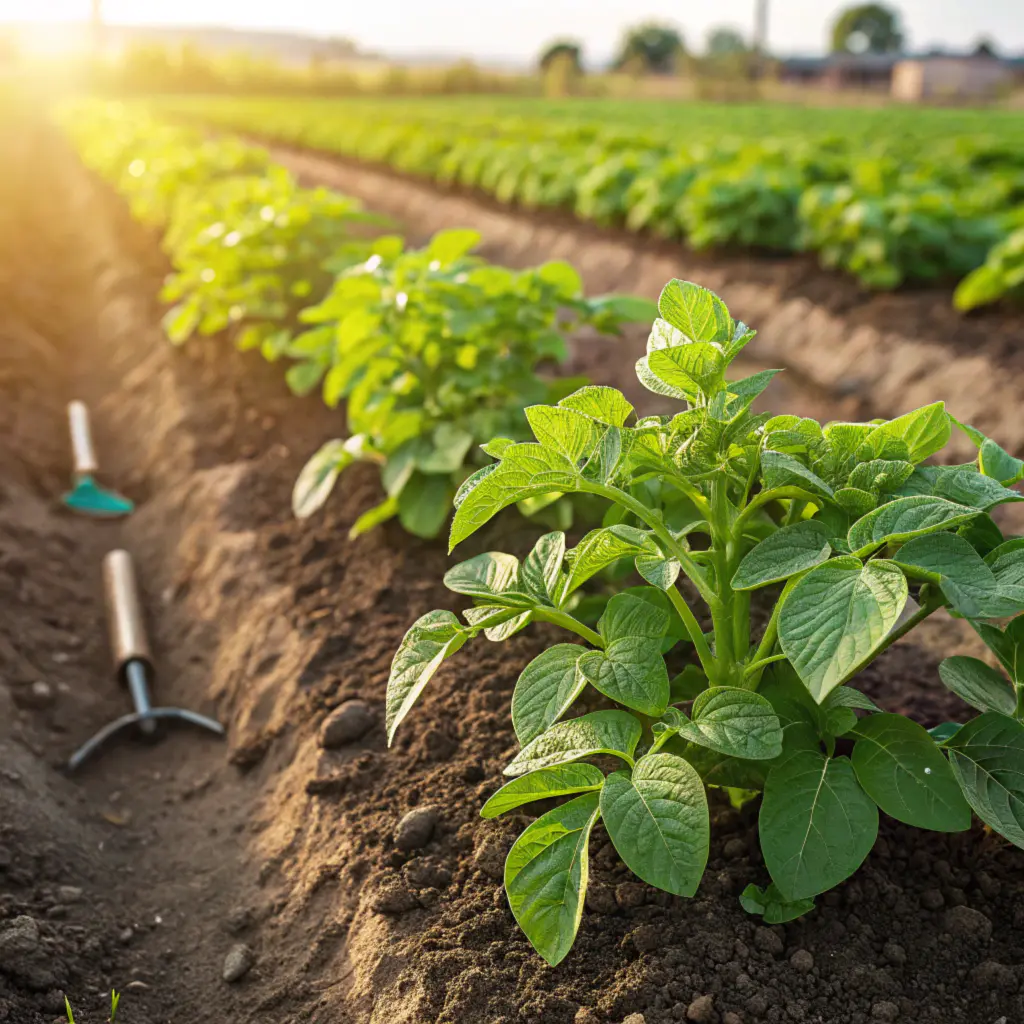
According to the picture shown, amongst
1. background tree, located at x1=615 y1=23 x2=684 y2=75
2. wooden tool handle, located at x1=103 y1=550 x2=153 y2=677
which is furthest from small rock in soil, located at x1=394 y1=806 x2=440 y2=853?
background tree, located at x1=615 y1=23 x2=684 y2=75

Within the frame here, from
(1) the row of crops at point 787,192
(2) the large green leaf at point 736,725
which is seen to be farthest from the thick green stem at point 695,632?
(1) the row of crops at point 787,192

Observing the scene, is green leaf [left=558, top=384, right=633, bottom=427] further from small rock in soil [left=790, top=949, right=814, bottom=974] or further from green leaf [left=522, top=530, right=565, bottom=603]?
small rock in soil [left=790, top=949, right=814, bottom=974]

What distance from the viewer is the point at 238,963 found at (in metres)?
2.28

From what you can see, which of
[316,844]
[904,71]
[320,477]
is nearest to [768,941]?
[316,844]

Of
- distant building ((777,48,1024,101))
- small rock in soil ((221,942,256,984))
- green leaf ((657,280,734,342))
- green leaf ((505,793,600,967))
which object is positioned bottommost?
distant building ((777,48,1024,101))

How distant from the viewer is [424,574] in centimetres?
329

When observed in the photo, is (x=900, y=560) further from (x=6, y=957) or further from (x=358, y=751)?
(x=6, y=957)

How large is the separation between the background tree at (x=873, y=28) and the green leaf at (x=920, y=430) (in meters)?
112

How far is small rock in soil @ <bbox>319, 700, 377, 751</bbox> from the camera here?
2688mm

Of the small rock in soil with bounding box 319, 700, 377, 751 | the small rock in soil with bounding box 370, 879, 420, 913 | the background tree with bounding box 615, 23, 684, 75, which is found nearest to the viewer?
the small rock in soil with bounding box 370, 879, 420, 913

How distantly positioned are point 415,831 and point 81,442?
3.92m

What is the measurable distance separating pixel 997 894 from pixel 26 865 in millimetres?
2160

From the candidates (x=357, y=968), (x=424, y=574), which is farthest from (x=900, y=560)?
(x=424, y=574)

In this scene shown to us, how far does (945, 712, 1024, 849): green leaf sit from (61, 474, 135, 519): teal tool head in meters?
4.15
